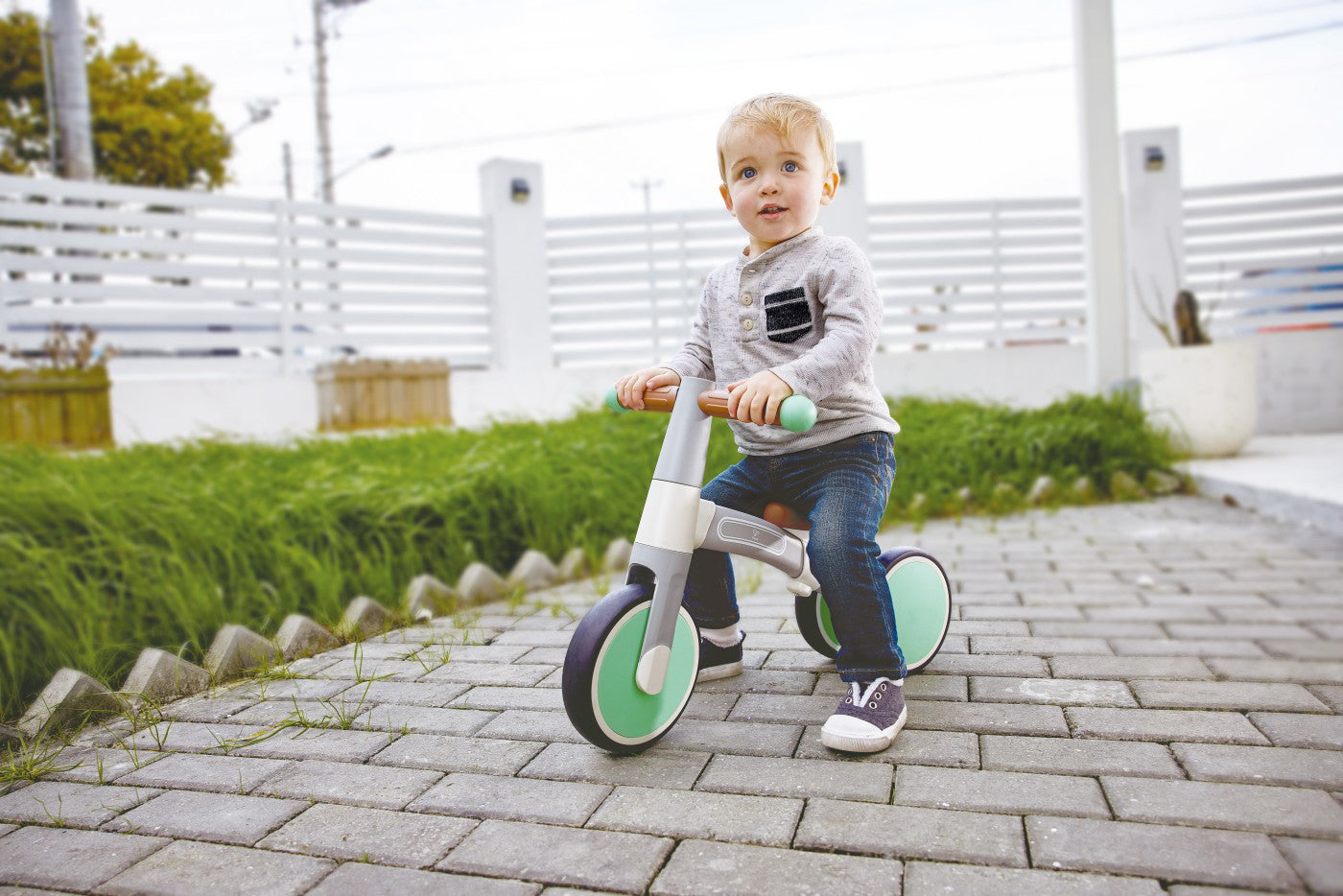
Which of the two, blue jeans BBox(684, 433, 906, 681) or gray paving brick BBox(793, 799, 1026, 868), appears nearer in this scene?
gray paving brick BBox(793, 799, 1026, 868)

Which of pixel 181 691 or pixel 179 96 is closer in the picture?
pixel 181 691

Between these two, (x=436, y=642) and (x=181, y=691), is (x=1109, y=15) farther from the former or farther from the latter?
(x=181, y=691)

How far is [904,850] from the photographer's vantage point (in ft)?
4.45

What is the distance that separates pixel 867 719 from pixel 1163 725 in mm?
569

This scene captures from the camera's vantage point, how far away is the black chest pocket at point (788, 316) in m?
1.95

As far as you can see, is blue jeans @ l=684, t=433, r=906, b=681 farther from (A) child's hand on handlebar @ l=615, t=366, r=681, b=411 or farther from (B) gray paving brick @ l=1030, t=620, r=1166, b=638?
(B) gray paving brick @ l=1030, t=620, r=1166, b=638

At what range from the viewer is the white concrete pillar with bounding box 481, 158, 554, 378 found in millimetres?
9172

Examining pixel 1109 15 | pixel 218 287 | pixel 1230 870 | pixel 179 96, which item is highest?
pixel 179 96

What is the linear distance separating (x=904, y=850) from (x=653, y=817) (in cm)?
39

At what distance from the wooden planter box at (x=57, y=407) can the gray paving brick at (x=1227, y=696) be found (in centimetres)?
634

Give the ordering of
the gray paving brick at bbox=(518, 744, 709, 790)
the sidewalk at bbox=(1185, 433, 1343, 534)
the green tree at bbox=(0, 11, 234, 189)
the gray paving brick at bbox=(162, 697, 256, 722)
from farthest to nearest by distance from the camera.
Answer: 1. the green tree at bbox=(0, 11, 234, 189)
2. the sidewalk at bbox=(1185, 433, 1343, 534)
3. the gray paving brick at bbox=(162, 697, 256, 722)
4. the gray paving brick at bbox=(518, 744, 709, 790)

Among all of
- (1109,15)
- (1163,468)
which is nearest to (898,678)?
(1163,468)

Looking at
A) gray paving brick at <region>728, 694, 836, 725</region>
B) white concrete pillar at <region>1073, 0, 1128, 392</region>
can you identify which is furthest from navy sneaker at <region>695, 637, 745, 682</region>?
white concrete pillar at <region>1073, 0, 1128, 392</region>

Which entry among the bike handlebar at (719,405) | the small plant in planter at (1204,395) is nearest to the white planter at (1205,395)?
the small plant in planter at (1204,395)
